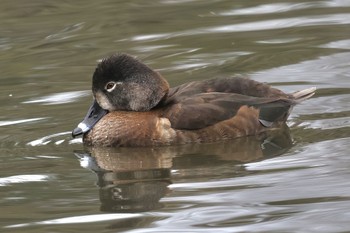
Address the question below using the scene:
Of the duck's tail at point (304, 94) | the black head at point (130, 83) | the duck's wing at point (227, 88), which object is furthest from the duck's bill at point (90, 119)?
the duck's tail at point (304, 94)

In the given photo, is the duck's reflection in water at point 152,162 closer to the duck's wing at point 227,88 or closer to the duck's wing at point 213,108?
the duck's wing at point 213,108

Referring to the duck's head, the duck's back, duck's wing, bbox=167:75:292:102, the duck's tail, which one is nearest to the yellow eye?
the duck's head

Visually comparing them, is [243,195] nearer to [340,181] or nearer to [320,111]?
[340,181]

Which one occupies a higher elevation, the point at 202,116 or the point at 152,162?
the point at 202,116

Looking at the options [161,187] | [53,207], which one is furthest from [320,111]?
[53,207]

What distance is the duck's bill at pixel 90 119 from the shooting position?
9477 mm

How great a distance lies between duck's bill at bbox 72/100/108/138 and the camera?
948 cm

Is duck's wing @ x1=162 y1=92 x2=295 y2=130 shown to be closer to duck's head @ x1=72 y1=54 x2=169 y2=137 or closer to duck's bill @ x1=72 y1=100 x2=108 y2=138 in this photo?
duck's head @ x1=72 y1=54 x2=169 y2=137

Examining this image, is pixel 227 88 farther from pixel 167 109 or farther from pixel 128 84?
pixel 128 84

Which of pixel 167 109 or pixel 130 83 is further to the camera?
pixel 130 83

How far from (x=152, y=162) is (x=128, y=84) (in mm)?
948

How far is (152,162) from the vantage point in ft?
29.2

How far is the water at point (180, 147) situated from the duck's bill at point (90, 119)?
0.16 meters

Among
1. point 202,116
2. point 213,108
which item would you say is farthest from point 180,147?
point 213,108
